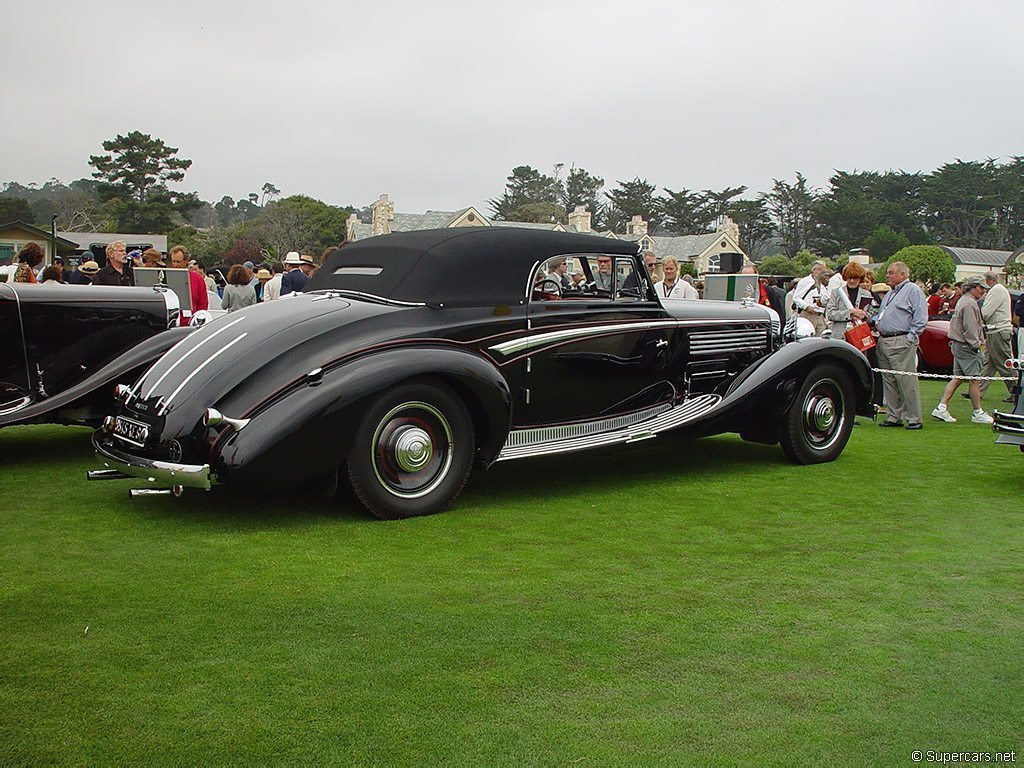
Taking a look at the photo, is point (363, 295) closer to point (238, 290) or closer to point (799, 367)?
point (799, 367)

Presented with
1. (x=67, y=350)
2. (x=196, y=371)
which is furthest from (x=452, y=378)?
(x=67, y=350)

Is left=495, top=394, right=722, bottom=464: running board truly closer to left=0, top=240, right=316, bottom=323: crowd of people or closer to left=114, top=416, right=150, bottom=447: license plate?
left=114, top=416, right=150, bottom=447: license plate

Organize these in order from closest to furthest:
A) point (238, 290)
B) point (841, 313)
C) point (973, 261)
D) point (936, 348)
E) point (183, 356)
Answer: point (183, 356), point (841, 313), point (238, 290), point (936, 348), point (973, 261)

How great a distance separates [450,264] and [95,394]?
317 cm

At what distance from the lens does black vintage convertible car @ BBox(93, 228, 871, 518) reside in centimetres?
548

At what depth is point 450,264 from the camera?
6.45 metres

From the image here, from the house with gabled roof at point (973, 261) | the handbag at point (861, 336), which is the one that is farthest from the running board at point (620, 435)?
the house with gabled roof at point (973, 261)

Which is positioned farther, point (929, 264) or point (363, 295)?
point (929, 264)

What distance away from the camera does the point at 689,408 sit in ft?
24.7

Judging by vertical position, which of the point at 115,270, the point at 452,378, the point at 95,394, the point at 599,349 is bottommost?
the point at 95,394

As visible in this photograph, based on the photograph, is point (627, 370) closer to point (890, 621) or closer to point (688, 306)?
point (688, 306)

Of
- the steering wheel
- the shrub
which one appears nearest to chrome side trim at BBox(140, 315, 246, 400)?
the steering wheel

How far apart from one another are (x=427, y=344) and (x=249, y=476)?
1383mm

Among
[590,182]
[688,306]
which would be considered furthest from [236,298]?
[590,182]
